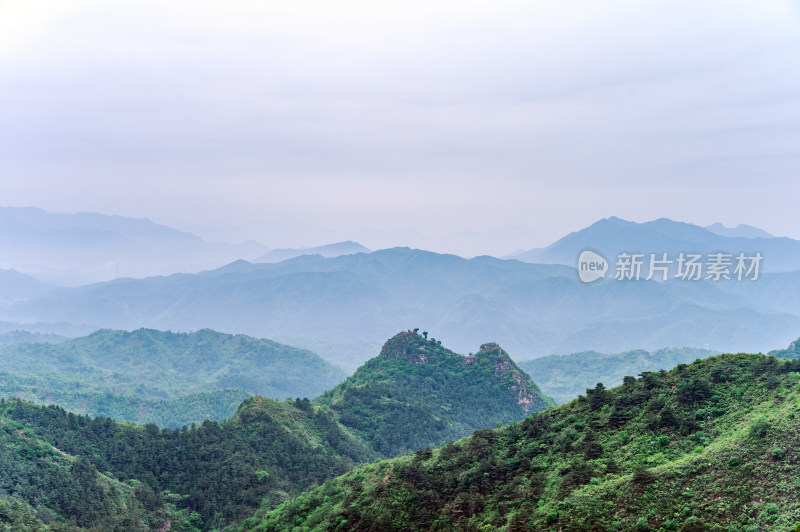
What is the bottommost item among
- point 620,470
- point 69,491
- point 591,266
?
point 69,491

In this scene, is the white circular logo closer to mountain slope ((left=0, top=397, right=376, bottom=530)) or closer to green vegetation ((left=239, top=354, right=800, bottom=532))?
mountain slope ((left=0, top=397, right=376, bottom=530))

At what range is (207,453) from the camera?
287ft

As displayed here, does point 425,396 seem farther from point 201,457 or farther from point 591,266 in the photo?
point 201,457

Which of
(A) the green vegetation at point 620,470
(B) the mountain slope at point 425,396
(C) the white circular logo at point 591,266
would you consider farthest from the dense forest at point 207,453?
(C) the white circular logo at point 591,266

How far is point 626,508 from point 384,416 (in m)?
92.7

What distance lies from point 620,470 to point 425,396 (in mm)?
107827

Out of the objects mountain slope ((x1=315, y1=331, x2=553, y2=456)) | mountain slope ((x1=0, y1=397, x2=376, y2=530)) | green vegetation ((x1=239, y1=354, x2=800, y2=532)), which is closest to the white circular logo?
mountain slope ((x1=315, y1=331, x2=553, y2=456))

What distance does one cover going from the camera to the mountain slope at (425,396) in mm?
125188

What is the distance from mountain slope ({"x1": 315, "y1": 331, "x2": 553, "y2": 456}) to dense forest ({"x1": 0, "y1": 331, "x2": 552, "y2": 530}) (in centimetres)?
43

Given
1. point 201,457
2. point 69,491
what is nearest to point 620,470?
point 69,491

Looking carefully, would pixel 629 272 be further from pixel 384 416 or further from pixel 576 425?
pixel 576 425

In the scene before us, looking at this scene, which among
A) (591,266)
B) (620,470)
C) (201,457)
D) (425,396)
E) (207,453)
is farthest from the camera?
(425,396)

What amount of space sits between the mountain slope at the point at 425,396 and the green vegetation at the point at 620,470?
196 ft

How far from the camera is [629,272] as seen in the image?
128375 millimetres
